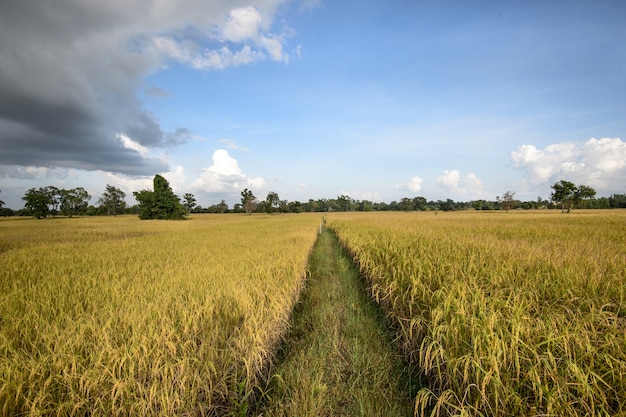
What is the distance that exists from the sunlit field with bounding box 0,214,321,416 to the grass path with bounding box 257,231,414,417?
0.36 m

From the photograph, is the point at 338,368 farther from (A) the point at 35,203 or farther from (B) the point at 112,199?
(B) the point at 112,199

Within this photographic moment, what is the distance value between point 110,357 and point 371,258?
6198 mm

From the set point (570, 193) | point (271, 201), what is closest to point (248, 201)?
point (271, 201)

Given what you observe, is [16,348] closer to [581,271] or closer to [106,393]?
[106,393]

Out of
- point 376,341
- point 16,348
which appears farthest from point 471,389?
point 16,348

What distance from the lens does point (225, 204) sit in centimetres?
10219

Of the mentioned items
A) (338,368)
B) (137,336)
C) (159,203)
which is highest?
(159,203)

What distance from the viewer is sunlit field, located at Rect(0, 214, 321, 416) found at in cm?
214

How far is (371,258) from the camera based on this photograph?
7.45 meters

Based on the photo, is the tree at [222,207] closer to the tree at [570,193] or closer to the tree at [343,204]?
the tree at [343,204]

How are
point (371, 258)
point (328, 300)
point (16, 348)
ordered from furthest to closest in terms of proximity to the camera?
1. point (371, 258)
2. point (328, 300)
3. point (16, 348)

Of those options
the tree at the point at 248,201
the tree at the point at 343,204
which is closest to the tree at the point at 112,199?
the tree at the point at 248,201

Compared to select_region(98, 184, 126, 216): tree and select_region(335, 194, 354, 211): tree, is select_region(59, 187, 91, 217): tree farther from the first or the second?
select_region(335, 194, 354, 211): tree

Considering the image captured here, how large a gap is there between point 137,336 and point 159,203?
48.8 m
